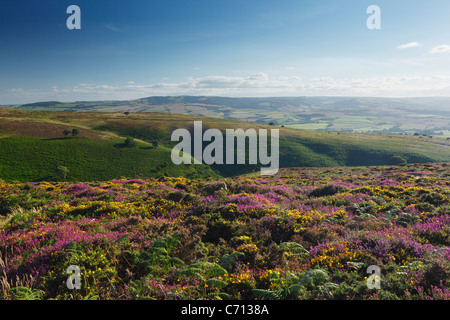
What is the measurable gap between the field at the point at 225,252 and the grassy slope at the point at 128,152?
55.3 m

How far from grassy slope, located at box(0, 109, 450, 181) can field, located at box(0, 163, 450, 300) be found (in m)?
55.3

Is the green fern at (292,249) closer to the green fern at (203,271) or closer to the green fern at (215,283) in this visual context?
the green fern at (203,271)

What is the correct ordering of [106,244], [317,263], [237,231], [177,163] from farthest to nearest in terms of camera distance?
[177,163] → [237,231] → [106,244] → [317,263]

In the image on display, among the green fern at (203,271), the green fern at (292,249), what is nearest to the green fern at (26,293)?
the green fern at (203,271)

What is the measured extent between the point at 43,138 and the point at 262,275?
9865 centimetres

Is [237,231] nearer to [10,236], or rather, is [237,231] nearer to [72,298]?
[72,298]

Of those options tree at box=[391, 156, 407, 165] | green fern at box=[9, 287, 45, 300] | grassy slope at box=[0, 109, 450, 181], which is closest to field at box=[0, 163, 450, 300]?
green fern at box=[9, 287, 45, 300]

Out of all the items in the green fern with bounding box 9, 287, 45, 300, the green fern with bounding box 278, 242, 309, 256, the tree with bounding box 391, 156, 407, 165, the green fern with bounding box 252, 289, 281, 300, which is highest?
the green fern with bounding box 9, 287, 45, 300

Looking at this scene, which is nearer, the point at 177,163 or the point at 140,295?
the point at 140,295

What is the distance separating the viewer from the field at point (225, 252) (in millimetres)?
5324

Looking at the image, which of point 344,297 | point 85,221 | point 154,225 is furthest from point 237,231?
point 85,221

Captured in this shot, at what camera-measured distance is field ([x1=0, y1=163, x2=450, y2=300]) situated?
532 cm

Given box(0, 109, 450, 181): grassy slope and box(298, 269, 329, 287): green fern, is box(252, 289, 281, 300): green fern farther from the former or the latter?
box(0, 109, 450, 181): grassy slope
